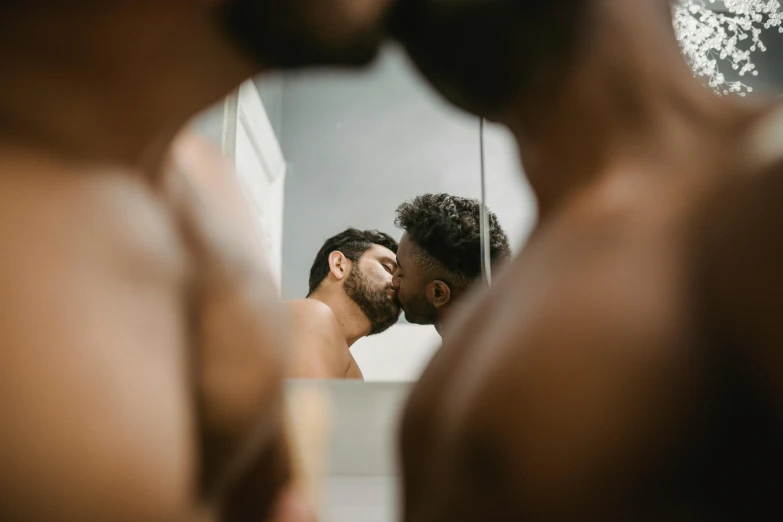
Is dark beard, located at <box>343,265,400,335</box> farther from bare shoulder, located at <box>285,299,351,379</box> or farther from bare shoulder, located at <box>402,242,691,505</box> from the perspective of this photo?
bare shoulder, located at <box>402,242,691,505</box>

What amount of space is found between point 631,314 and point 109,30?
0.29m

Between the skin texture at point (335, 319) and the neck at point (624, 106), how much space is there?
0.59m

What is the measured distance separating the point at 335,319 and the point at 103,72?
2.24 ft

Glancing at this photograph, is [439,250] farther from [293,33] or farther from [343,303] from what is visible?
[293,33]

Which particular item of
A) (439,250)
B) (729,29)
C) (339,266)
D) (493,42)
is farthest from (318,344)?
(729,29)

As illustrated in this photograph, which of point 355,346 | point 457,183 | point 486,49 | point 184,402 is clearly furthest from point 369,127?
point 184,402

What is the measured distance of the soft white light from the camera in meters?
1.03

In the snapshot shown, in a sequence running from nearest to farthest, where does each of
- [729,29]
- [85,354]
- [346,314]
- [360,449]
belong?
[85,354] < [360,449] < [346,314] < [729,29]

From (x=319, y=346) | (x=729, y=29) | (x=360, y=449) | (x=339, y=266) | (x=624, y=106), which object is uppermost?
(x=729, y=29)

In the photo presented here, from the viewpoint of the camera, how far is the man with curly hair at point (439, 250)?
3.32 feet

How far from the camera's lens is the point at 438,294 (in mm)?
1003

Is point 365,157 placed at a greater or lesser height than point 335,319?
greater

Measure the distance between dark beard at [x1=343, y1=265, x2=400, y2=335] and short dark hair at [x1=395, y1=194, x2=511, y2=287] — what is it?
0.29ft

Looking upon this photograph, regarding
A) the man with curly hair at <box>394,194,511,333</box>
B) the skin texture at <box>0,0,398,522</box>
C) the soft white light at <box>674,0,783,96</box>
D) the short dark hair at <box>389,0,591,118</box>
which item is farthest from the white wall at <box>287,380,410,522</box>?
the soft white light at <box>674,0,783,96</box>
